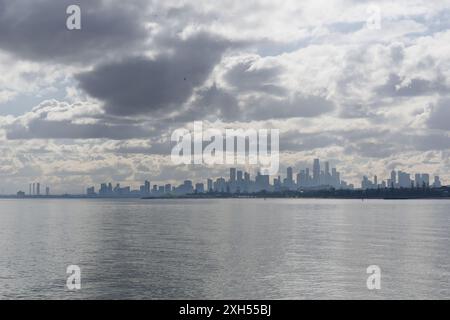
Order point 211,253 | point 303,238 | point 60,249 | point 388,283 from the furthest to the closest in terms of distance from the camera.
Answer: point 303,238 < point 60,249 < point 211,253 < point 388,283

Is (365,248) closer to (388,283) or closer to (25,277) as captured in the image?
(388,283)

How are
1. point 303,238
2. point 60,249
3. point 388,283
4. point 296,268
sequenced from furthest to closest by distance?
point 303,238 < point 60,249 < point 296,268 < point 388,283

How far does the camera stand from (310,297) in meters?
62.6

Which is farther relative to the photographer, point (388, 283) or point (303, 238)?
point (303, 238)
